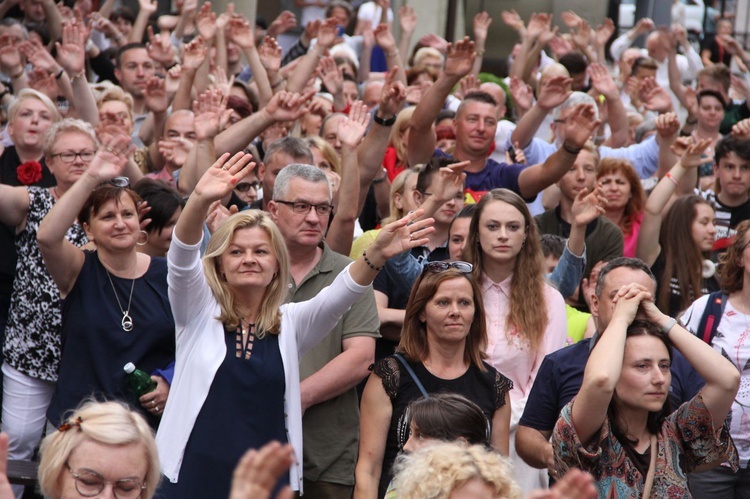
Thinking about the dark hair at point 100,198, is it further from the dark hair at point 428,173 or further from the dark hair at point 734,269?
the dark hair at point 734,269

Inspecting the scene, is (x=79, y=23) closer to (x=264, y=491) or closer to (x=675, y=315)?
(x=675, y=315)

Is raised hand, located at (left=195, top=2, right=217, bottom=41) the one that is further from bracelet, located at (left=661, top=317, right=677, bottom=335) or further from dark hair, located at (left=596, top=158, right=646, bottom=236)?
bracelet, located at (left=661, top=317, right=677, bottom=335)

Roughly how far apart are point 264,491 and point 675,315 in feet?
15.0

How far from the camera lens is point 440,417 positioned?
3734mm

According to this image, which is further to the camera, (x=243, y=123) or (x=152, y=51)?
(x=152, y=51)

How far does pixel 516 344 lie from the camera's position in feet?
16.2

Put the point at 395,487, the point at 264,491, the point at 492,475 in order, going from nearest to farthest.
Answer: the point at 264,491
the point at 492,475
the point at 395,487

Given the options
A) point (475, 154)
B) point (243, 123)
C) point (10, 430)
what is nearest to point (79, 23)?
point (243, 123)

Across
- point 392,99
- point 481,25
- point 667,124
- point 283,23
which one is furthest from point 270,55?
point 481,25

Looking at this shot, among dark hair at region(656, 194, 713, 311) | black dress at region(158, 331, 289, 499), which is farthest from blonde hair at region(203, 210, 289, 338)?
dark hair at region(656, 194, 713, 311)

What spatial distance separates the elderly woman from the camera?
4.28 meters

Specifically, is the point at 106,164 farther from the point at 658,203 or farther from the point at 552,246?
the point at 658,203

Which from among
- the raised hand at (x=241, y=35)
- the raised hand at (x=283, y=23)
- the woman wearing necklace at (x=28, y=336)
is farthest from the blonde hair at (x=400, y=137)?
the raised hand at (x=283, y=23)

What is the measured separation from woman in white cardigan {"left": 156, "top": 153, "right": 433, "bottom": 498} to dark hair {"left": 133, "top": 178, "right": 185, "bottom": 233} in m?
1.30
